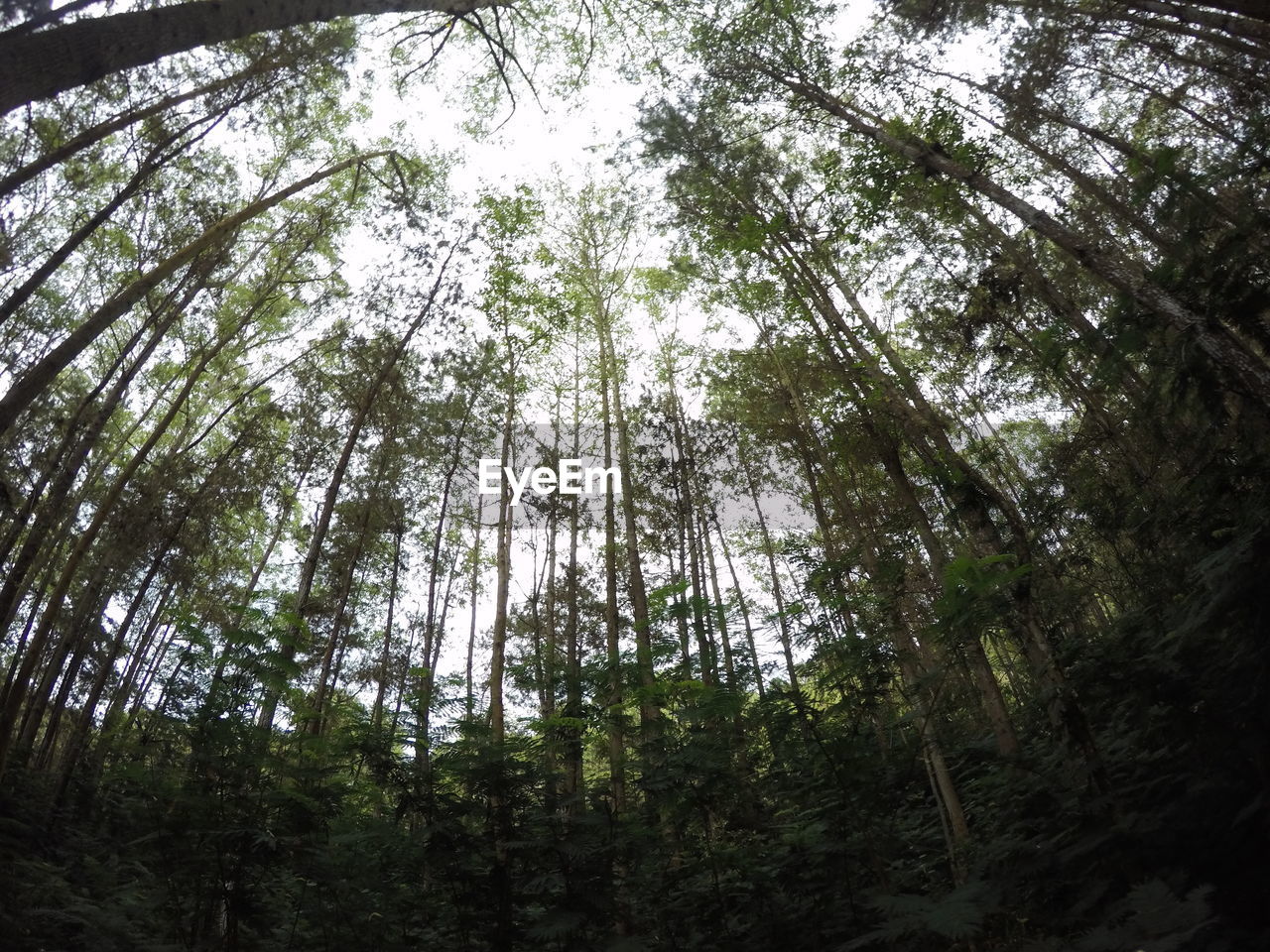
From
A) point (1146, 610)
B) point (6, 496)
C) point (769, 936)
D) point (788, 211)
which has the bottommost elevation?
point (769, 936)

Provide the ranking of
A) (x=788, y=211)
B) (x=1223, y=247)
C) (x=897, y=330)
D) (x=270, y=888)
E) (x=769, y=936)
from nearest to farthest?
(x=1223, y=247) < (x=769, y=936) < (x=270, y=888) < (x=788, y=211) < (x=897, y=330)

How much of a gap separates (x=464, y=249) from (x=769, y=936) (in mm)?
10566

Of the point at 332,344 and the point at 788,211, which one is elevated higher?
the point at 332,344

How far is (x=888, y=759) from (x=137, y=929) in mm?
4782

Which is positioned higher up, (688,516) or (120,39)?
(688,516)

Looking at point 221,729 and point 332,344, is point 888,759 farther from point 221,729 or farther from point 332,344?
point 332,344

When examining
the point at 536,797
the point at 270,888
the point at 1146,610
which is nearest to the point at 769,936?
the point at 536,797

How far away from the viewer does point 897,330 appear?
12438 mm

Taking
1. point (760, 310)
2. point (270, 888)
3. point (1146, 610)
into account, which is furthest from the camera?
point (760, 310)

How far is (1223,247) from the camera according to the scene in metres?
2.93

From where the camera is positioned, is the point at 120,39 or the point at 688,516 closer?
the point at 120,39

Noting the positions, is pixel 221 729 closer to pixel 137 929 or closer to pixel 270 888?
pixel 137 929

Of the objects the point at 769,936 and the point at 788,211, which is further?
the point at 788,211

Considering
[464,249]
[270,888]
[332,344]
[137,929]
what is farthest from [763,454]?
[137,929]
